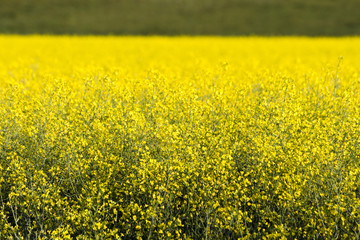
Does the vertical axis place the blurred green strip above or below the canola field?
above

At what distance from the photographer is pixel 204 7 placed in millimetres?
37000

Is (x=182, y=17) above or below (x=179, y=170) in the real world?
above

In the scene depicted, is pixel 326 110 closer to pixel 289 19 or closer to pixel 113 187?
pixel 113 187

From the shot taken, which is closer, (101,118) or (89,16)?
(101,118)

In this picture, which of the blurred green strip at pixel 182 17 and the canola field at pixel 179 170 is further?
the blurred green strip at pixel 182 17

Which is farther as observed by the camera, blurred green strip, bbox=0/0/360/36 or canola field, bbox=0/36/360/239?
blurred green strip, bbox=0/0/360/36

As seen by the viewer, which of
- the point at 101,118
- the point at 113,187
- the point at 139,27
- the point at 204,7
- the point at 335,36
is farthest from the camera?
the point at 204,7

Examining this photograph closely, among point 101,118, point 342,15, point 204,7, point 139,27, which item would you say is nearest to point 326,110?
point 101,118

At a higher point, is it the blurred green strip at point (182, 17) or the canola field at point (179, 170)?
the blurred green strip at point (182, 17)

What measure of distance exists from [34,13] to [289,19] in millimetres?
20219

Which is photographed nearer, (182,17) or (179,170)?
(179,170)

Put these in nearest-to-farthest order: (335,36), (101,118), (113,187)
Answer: (113,187) < (101,118) < (335,36)

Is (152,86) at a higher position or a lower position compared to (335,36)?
lower

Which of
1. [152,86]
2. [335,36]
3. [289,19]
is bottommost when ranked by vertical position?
[152,86]
